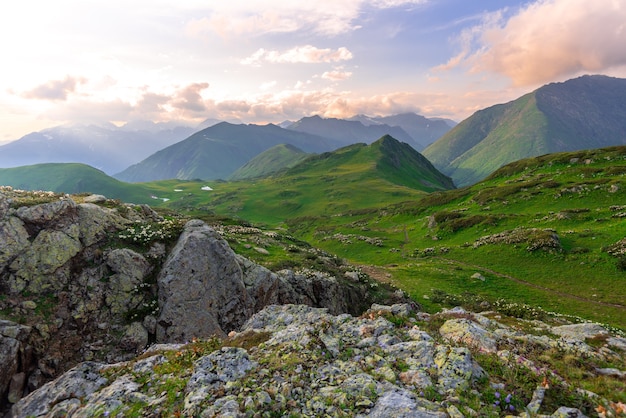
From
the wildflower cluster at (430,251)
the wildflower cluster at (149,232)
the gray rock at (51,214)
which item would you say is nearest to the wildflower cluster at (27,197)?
the gray rock at (51,214)

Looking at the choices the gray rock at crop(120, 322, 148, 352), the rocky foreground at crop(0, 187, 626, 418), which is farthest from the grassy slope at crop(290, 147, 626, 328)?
the gray rock at crop(120, 322, 148, 352)

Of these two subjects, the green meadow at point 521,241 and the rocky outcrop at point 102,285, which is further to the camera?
the green meadow at point 521,241

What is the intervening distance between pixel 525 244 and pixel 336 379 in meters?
56.1

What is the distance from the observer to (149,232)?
27031mm

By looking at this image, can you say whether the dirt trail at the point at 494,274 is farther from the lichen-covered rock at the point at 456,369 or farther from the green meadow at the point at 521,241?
the lichen-covered rock at the point at 456,369

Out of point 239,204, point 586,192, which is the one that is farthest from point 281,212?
point 586,192

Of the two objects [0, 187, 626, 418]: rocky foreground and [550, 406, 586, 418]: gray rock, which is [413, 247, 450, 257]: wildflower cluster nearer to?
[0, 187, 626, 418]: rocky foreground

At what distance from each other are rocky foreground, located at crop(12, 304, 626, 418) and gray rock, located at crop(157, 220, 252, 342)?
5.77 meters

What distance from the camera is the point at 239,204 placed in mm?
189875

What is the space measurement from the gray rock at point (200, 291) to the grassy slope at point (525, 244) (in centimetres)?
2587

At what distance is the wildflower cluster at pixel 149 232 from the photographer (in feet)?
84.7

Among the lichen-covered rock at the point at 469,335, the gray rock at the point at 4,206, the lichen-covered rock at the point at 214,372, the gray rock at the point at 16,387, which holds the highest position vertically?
the gray rock at the point at 4,206

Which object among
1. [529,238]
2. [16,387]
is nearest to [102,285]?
[16,387]

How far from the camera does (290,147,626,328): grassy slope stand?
41.2m
